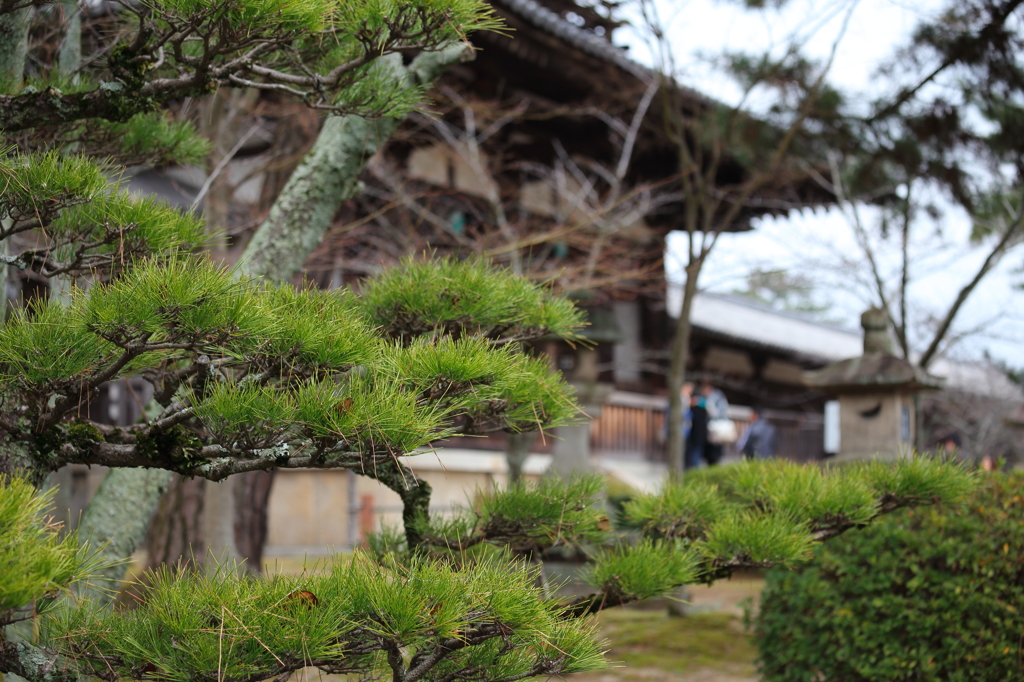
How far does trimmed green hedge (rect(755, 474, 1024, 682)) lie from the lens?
11.7ft

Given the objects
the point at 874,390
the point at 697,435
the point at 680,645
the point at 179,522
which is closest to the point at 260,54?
the point at 179,522

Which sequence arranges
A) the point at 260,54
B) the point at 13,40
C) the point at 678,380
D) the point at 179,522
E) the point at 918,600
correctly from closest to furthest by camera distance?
the point at 260,54 → the point at 13,40 → the point at 918,600 → the point at 179,522 → the point at 678,380

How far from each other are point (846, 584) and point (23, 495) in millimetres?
3767

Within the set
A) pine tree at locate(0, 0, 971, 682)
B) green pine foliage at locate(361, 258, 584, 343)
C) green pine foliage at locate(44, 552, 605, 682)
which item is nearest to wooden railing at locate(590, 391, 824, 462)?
pine tree at locate(0, 0, 971, 682)

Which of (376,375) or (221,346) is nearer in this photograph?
(221,346)

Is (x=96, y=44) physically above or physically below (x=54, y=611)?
above

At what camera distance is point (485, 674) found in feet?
6.21

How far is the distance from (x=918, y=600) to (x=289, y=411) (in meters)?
3.25

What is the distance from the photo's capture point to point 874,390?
19.6 ft

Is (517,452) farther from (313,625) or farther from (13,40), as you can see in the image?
(313,625)

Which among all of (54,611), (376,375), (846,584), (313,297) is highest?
(313,297)

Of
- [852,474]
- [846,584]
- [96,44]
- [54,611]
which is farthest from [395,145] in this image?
[54,611]

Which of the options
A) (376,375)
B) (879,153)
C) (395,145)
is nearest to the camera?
(376,375)

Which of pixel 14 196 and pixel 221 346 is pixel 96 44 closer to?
pixel 14 196
